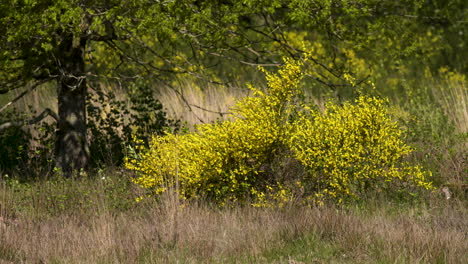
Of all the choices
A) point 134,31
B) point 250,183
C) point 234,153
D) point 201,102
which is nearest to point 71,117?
point 134,31

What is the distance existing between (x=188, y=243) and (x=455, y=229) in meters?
2.12

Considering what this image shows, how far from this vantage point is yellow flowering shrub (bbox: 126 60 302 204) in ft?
20.9

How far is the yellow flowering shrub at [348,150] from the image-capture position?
6406mm

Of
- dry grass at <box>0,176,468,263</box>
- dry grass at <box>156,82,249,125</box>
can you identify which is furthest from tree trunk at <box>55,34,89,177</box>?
dry grass at <box>0,176,468,263</box>

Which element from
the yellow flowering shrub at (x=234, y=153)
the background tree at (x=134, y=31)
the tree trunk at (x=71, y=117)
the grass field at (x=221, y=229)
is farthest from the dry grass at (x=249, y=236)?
the tree trunk at (x=71, y=117)

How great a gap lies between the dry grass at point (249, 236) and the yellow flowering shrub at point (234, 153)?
0.25 meters

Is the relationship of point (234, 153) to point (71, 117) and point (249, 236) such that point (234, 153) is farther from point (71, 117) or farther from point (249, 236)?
point (71, 117)

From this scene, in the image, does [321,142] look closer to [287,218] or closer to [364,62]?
[287,218]

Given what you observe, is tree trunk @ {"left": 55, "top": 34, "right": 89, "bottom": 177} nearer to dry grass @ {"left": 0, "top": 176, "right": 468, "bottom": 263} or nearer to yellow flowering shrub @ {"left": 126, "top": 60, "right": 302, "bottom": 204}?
yellow flowering shrub @ {"left": 126, "top": 60, "right": 302, "bottom": 204}

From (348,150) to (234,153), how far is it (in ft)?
3.56

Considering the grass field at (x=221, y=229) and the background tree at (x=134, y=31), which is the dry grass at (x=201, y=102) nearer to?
the background tree at (x=134, y=31)

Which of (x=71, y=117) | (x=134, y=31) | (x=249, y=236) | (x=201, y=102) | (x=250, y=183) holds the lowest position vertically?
(x=249, y=236)

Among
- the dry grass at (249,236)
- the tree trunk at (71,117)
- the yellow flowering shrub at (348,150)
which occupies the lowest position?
the dry grass at (249,236)

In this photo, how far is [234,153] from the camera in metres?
6.40
